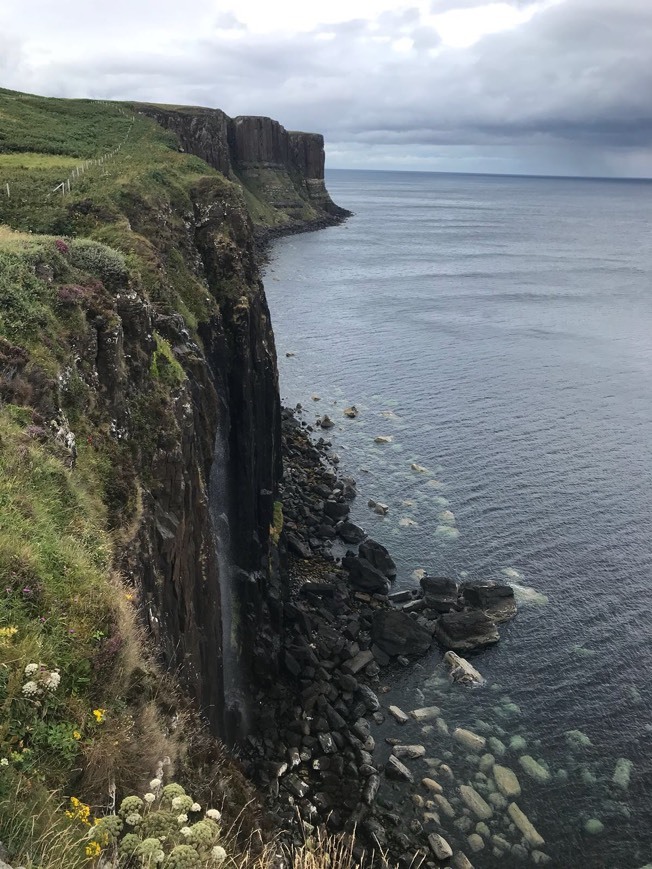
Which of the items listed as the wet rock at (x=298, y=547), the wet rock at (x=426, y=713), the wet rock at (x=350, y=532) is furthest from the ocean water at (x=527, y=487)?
the wet rock at (x=298, y=547)

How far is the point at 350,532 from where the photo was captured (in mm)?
43250

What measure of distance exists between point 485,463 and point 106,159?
3790 cm

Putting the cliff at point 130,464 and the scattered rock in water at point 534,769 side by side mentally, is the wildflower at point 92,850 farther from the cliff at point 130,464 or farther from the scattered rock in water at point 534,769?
the scattered rock in water at point 534,769

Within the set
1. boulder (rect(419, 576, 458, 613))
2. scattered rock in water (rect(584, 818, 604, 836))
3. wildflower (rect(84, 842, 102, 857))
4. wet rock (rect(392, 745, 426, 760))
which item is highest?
wildflower (rect(84, 842, 102, 857))

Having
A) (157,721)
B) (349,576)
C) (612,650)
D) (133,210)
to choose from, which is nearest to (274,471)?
(349,576)

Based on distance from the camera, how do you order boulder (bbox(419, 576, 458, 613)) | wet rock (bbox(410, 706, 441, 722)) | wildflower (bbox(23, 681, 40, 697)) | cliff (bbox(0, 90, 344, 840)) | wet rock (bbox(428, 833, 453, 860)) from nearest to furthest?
wildflower (bbox(23, 681, 40, 697)) < cliff (bbox(0, 90, 344, 840)) < wet rock (bbox(428, 833, 453, 860)) < wet rock (bbox(410, 706, 441, 722)) < boulder (bbox(419, 576, 458, 613))

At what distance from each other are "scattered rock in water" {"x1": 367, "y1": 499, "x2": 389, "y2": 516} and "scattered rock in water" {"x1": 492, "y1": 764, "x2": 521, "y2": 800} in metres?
21.2

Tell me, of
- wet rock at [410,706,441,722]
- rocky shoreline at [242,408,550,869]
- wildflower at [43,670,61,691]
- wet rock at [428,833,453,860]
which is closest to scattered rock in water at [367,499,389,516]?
rocky shoreline at [242,408,550,869]

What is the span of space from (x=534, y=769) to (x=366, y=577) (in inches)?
553

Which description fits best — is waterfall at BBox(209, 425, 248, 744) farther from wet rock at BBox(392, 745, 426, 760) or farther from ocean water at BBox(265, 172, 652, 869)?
ocean water at BBox(265, 172, 652, 869)

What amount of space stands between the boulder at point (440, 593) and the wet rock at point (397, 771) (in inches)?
436

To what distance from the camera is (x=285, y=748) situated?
27.0 meters

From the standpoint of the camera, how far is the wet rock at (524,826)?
2419 centimetres

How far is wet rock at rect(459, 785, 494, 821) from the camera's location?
82.4 ft
